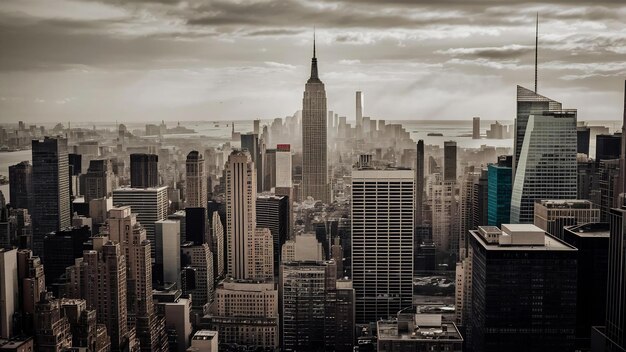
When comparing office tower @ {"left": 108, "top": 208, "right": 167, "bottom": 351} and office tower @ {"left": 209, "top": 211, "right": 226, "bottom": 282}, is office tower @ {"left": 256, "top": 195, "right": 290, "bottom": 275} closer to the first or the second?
office tower @ {"left": 209, "top": 211, "right": 226, "bottom": 282}

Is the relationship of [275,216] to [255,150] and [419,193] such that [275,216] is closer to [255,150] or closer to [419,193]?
[255,150]

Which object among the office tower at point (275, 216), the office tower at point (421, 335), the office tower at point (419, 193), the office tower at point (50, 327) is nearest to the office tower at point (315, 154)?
the office tower at point (275, 216)

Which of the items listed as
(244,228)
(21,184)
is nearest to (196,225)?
(244,228)

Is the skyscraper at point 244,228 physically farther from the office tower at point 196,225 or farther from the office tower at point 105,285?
the office tower at point 105,285

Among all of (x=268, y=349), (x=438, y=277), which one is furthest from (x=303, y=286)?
(x=438, y=277)

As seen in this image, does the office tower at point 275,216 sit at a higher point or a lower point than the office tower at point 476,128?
lower

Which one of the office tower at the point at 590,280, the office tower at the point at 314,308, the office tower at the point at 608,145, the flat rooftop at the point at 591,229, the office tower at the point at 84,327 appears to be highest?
the office tower at the point at 608,145

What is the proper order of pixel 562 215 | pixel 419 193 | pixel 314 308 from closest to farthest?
pixel 562 215
pixel 314 308
pixel 419 193
